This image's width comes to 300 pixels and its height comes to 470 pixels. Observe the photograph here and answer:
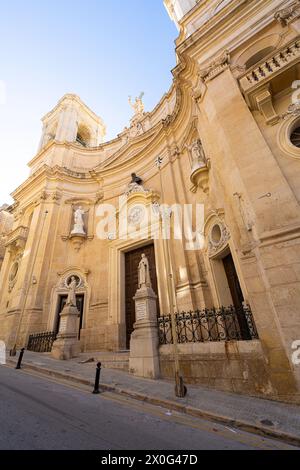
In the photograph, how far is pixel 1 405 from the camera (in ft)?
13.3

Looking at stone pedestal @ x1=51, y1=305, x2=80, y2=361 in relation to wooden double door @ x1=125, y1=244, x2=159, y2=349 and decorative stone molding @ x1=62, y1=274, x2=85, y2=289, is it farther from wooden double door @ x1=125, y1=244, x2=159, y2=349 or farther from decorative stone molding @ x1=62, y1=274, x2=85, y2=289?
decorative stone molding @ x1=62, y1=274, x2=85, y2=289

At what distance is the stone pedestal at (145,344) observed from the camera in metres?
6.39

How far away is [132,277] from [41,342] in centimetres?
582

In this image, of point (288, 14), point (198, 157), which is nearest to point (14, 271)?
point (198, 157)

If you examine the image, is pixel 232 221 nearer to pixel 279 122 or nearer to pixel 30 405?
pixel 279 122

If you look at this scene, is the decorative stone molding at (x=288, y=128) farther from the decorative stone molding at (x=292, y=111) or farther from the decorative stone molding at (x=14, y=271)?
the decorative stone molding at (x=14, y=271)

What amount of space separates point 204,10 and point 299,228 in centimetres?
1465

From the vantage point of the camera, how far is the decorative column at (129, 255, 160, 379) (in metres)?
6.41

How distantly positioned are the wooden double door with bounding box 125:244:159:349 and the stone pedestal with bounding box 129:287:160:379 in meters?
4.54

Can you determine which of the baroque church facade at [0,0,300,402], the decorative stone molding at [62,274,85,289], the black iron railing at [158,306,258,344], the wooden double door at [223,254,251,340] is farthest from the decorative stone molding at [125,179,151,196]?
the black iron railing at [158,306,258,344]

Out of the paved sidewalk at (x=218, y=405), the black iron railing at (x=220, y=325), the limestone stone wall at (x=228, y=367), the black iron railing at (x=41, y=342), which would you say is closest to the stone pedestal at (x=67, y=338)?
the black iron railing at (x=41, y=342)

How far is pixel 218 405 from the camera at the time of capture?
4.23 metres

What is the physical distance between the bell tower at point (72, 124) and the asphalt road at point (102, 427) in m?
22.9
